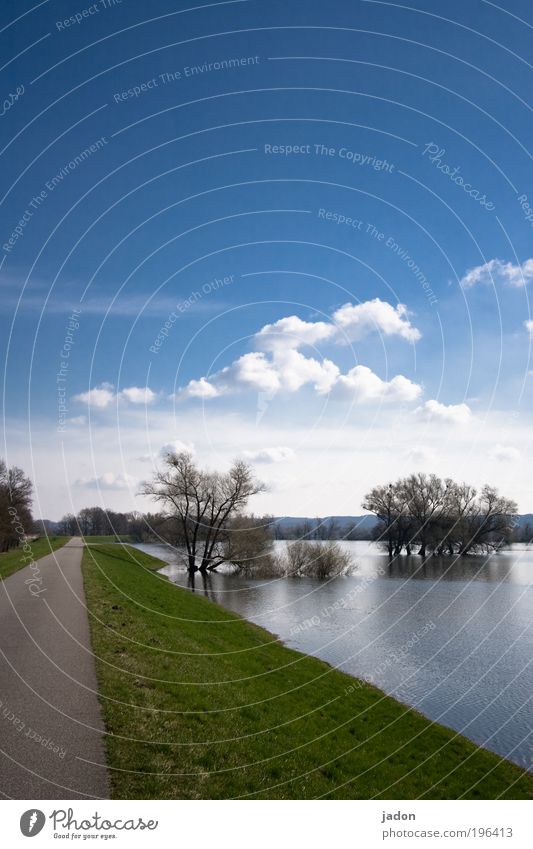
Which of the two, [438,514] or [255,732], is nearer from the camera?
[255,732]

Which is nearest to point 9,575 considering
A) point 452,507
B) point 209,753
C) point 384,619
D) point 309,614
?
point 309,614

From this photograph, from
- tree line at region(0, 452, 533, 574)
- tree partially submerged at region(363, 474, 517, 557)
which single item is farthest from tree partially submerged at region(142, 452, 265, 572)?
tree partially submerged at region(363, 474, 517, 557)

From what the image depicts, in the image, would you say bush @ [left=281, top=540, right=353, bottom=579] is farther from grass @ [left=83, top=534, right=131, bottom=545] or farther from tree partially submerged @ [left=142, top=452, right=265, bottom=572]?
grass @ [left=83, top=534, right=131, bottom=545]

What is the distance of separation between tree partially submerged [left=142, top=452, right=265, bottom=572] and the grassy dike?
110 feet

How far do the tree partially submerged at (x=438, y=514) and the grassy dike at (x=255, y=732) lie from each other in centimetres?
5809

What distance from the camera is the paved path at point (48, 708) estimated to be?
748 centimetres

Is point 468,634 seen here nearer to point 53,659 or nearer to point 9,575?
point 53,659

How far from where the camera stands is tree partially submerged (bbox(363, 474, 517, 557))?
75.6 meters
